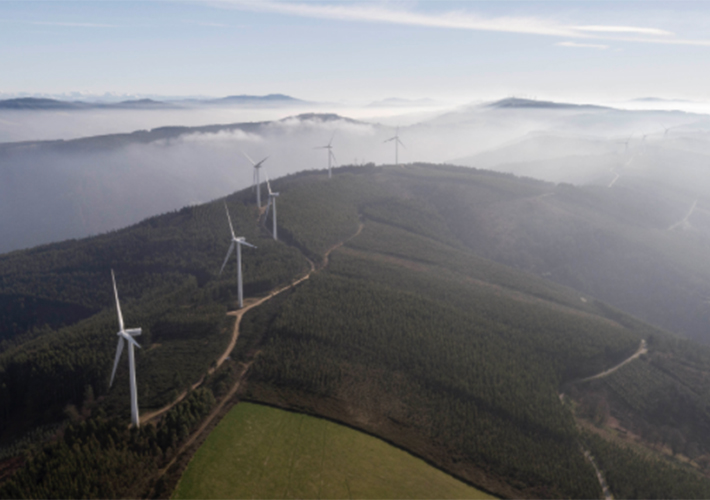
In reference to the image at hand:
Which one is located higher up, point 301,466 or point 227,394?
point 227,394

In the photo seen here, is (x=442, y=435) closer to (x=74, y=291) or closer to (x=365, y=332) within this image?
(x=365, y=332)

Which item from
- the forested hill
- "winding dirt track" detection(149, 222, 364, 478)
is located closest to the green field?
"winding dirt track" detection(149, 222, 364, 478)

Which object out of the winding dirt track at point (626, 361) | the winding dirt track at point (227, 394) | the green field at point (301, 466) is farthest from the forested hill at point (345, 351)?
the green field at point (301, 466)

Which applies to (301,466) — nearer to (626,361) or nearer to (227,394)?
(227,394)

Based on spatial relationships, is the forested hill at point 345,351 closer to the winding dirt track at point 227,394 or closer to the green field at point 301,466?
the winding dirt track at point 227,394

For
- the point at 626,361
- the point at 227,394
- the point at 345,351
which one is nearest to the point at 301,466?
the point at 227,394

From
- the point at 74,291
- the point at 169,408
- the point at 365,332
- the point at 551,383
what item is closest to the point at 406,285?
the point at 365,332

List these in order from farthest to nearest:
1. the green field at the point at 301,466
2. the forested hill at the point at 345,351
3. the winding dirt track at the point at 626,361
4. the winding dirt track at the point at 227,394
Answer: the winding dirt track at the point at 626,361, the forested hill at the point at 345,351, the winding dirt track at the point at 227,394, the green field at the point at 301,466

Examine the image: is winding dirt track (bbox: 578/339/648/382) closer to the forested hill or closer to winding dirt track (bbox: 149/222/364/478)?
the forested hill
